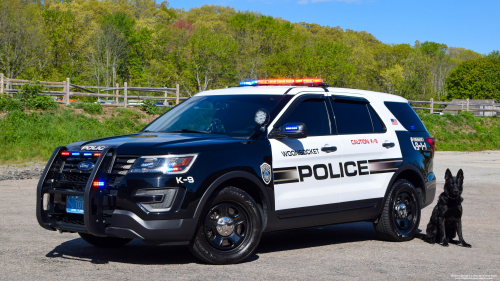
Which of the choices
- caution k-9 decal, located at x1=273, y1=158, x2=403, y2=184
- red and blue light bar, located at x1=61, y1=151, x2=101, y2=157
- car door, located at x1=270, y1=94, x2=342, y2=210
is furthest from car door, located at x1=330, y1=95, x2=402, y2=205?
red and blue light bar, located at x1=61, y1=151, x2=101, y2=157

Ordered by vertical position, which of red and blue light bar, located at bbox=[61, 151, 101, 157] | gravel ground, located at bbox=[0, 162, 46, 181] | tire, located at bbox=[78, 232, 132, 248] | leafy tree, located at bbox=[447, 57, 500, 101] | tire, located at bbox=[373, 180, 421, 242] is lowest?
gravel ground, located at bbox=[0, 162, 46, 181]

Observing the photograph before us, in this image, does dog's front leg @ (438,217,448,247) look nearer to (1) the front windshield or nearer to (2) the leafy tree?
(1) the front windshield

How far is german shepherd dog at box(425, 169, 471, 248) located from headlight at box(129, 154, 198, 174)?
3.70m

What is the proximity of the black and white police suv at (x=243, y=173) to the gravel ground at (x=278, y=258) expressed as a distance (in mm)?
294

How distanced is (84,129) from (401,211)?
22177mm

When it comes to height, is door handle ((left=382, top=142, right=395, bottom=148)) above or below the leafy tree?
below

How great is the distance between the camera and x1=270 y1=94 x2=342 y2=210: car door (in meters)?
6.26

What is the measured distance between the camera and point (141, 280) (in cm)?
520

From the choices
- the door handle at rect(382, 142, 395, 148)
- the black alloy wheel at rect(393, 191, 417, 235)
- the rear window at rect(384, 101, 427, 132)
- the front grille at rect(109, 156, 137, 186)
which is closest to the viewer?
the front grille at rect(109, 156, 137, 186)

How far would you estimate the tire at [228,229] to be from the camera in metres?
5.73

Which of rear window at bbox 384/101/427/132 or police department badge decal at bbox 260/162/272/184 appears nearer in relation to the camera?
police department badge decal at bbox 260/162/272/184

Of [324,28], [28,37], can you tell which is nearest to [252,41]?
[28,37]

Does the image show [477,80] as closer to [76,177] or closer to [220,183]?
[220,183]

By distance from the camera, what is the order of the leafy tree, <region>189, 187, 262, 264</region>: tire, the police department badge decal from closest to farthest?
1. <region>189, 187, 262, 264</region>: tire
2. the police department badge decal
3. the leafy tree
